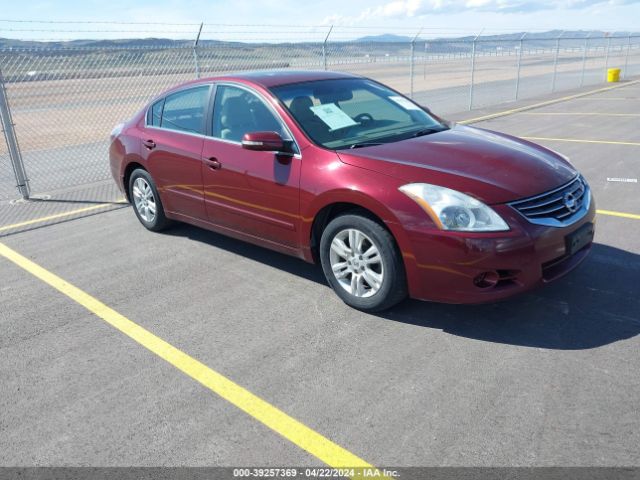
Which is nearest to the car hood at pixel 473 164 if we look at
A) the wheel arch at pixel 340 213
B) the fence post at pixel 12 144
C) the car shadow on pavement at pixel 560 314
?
the wheel arch at pixel 340 213

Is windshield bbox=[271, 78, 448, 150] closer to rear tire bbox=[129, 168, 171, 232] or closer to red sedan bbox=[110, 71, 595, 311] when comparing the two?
red sedan bbox=[110, 71, 595, 311]

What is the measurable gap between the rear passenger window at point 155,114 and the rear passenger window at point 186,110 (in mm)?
66

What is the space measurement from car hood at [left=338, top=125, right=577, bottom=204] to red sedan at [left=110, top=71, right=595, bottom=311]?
1 centimetres

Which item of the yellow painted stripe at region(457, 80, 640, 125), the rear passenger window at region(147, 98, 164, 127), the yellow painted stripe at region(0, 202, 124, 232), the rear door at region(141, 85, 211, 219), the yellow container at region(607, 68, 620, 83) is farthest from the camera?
the yellow container at region(607, 68, 620, 83)

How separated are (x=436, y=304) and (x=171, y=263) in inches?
97.2

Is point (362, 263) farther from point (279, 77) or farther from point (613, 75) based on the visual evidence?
point (613, 75)

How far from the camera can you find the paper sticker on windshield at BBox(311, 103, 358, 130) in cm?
440

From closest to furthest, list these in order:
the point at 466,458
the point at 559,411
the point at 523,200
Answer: the point at 466,458 → the point at 559,411 → the point at 523,200

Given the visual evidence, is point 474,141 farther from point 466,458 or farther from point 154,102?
point 154,102

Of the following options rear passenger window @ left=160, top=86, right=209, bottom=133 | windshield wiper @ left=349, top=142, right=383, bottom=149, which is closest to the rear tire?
rear passenger window @ left=160, top=86, right=209, bottom=133

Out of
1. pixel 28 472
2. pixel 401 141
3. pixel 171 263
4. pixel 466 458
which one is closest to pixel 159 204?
pixel 171 263

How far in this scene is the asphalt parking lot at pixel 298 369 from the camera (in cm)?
269

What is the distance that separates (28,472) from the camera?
2613 mm

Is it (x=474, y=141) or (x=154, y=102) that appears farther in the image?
(x=154, y=102)
